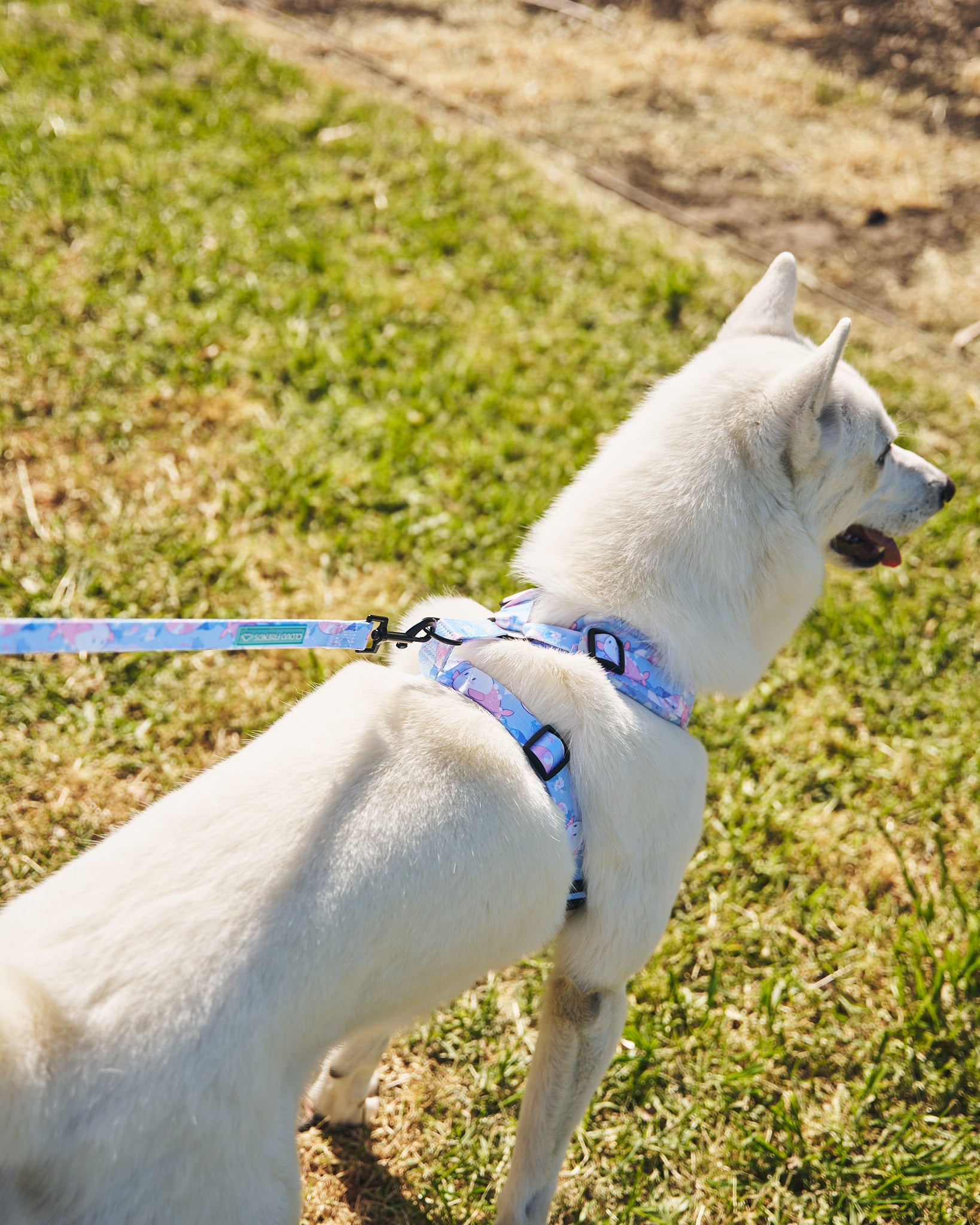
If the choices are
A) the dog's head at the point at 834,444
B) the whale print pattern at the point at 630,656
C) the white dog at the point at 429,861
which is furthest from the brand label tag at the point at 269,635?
the dog's head at the point at 834,444

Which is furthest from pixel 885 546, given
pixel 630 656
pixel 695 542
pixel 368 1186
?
pixel 368 1186

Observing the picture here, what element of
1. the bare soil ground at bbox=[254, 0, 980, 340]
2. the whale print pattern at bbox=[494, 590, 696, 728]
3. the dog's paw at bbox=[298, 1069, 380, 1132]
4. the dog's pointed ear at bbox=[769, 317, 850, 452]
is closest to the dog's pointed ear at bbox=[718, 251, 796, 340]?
the dog's pointed ear at bbox=[769, 317, 850, 452]

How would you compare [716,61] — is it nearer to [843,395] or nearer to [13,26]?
[13,26]

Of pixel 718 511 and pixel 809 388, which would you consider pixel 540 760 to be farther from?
pixel 809 388

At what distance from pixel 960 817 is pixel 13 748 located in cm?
381

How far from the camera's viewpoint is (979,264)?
19.9 feet

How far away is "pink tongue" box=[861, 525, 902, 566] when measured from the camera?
2.91 metres

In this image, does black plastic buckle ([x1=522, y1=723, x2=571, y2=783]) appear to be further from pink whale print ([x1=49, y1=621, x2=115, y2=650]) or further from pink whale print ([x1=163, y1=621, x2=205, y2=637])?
pink whale print ([x1=49, y1=621, x2=115, y2=650])

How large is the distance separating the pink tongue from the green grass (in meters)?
1.07

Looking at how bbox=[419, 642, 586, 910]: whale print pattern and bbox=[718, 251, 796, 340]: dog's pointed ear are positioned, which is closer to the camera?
bbox=[419, 642, 586, 910]: whale print pattern

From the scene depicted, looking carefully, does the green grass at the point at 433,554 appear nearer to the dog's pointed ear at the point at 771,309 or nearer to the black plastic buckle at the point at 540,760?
the black plastic buckle at the point at 540,760

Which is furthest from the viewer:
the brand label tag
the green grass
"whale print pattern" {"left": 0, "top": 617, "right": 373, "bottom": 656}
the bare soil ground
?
the bare soil ground

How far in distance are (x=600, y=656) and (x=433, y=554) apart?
1.98 metres

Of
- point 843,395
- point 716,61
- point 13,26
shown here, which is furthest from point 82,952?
point 716,61
